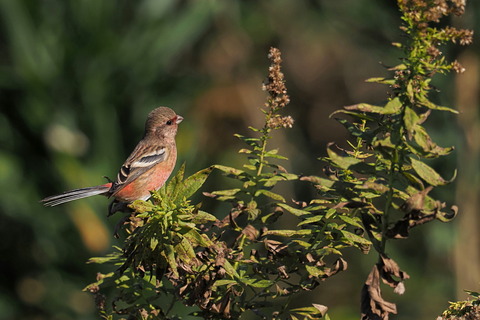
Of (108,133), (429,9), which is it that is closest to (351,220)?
(429,9)

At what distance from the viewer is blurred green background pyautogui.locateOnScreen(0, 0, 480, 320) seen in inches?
275

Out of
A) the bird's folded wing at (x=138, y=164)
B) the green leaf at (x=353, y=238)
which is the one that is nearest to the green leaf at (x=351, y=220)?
the green leaf at (x=353, y=238)

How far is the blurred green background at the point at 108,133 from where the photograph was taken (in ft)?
23.0

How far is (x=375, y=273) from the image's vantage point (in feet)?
5.02

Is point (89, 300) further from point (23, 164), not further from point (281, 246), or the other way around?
point (281, 246)

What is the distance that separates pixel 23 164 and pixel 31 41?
4.32 ft

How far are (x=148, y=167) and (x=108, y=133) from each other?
9.26 ft

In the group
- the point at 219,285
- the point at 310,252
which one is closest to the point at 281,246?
the point at 310,252

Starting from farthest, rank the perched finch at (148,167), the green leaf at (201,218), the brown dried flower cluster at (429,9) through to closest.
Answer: the perched finch at (148,167), the green leaf at (201,218), the brown dried flower cluster at (429,9)

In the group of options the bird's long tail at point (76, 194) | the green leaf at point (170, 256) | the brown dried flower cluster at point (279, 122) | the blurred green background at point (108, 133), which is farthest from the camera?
the blurred green background at point (108, 133)

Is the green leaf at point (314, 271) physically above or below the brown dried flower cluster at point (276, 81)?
below

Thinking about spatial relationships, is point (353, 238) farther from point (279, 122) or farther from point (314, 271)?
point (279, 122)

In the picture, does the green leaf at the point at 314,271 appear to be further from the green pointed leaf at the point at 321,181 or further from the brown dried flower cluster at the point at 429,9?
the brown dried flower cluster at the point at 429,9

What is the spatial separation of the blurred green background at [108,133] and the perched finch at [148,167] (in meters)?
2.20
